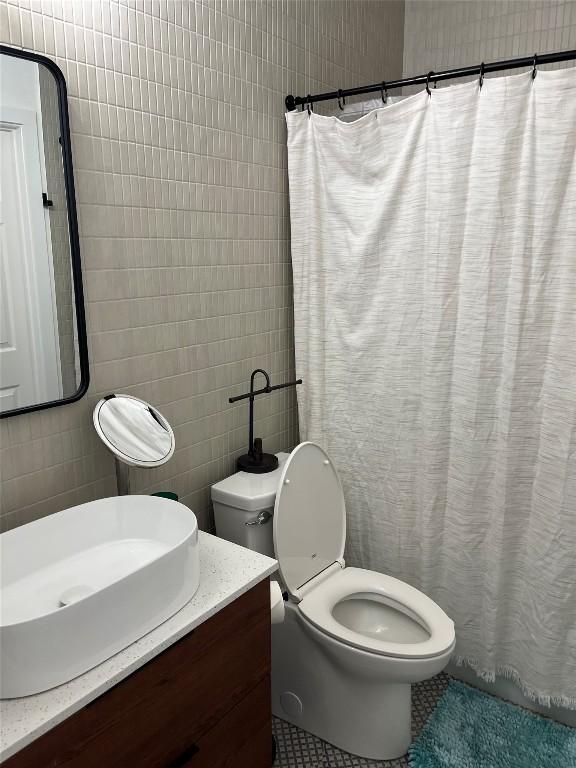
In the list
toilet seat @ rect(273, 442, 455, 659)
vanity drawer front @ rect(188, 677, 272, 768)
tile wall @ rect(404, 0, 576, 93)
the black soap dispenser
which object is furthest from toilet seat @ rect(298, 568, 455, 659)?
tile wall @ rect(404, 0, 576, 93)

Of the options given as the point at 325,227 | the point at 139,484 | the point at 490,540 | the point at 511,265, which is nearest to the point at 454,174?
the point at 511,265

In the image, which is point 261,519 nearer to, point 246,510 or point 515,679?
point 246,510

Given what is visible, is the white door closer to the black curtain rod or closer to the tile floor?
the black curtain rod

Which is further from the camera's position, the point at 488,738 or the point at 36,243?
the point at 488,738

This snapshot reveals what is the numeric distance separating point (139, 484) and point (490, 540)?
3.55 feet

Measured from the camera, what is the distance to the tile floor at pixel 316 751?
174 centimetres

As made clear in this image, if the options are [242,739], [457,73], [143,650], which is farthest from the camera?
[457,73]

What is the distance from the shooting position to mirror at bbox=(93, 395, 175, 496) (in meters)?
1.43

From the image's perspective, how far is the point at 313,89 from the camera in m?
2.06

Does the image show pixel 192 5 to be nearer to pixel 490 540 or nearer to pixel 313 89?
pixel 313 89

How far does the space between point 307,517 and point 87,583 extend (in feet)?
2.54

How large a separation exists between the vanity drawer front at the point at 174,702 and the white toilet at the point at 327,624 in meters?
0.33

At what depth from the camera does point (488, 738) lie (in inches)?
70.9

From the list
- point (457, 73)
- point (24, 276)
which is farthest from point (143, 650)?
point (457, 73)
